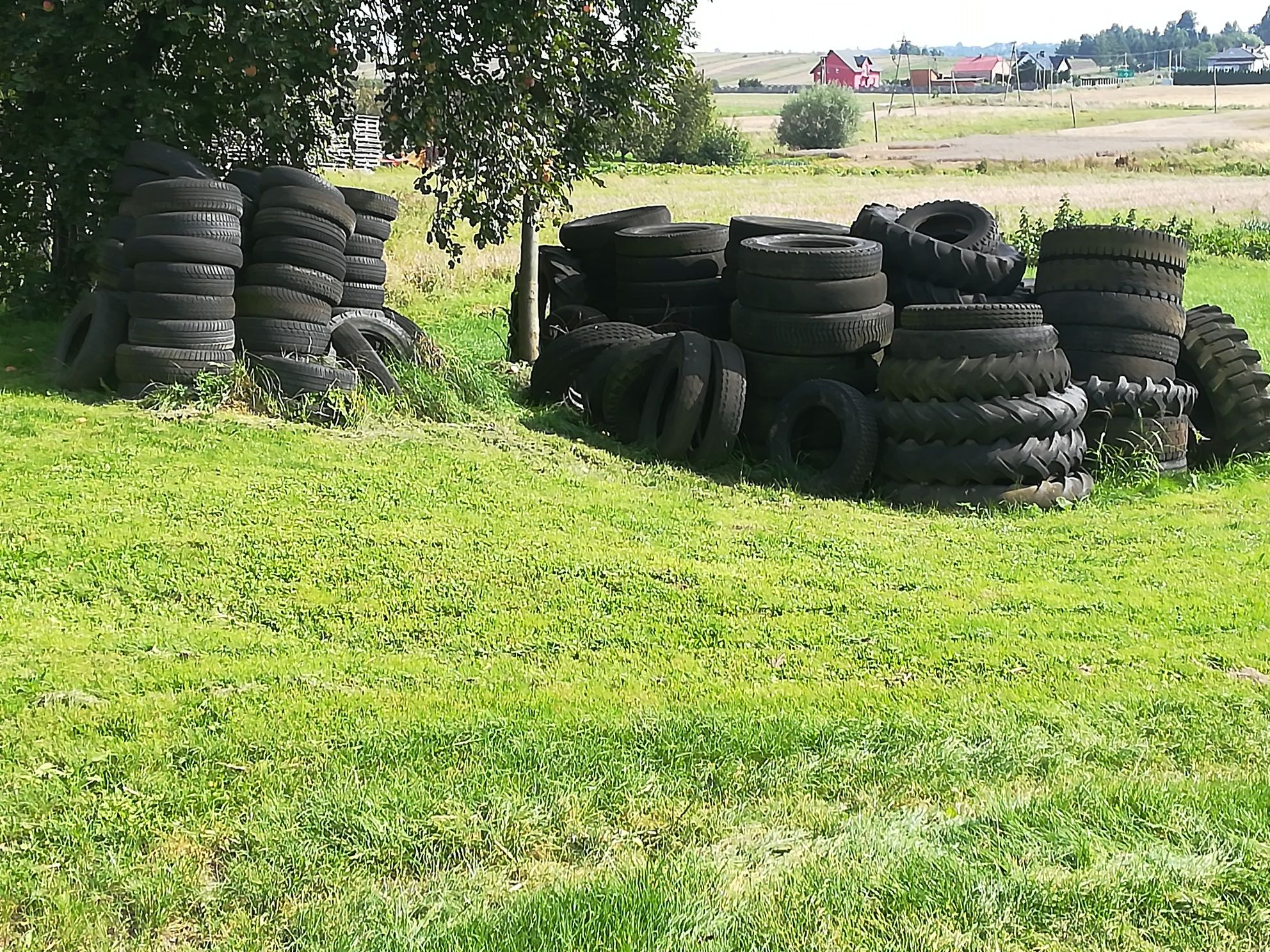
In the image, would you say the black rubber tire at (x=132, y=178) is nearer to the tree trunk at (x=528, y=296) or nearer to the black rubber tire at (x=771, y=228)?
the tree trunk at (x=528, y=296)

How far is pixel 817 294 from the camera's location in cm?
1008

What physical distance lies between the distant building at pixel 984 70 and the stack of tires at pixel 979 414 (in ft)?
595

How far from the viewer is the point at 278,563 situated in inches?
249

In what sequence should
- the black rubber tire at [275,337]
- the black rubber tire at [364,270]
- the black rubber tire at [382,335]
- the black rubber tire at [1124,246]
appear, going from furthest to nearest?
1. the black rubber tire at [364,270]
2. the black rubber tire at [382,335]
3. the black rubber tire at [1124,246]
4. the black rubber tire at [275,337]

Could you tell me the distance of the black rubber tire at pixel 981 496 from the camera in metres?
8.88

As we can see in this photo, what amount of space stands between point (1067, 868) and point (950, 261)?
7732 mm

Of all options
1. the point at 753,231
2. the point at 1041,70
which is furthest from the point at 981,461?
the point at 1041,70

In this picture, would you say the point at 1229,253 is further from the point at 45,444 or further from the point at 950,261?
the point at 45,444

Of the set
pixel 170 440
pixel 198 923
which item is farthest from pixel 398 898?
pixel 170 440

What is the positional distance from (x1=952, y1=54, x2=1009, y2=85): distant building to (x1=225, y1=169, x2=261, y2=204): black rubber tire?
593 feet

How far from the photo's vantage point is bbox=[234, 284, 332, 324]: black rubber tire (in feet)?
32.3

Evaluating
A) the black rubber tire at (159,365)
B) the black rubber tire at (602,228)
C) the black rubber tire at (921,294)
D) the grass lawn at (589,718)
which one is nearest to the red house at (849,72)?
the black rubber tire at (602,228)

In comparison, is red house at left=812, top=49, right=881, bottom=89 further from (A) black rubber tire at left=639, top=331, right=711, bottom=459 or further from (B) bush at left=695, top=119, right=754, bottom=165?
(A) black rubber tire at left=639, top=331, right=711, bottom=459

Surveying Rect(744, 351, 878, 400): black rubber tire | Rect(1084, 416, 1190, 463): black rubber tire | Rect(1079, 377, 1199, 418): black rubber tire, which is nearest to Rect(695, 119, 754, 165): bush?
Rect(744, 351, 878, 400): black rubber tire
